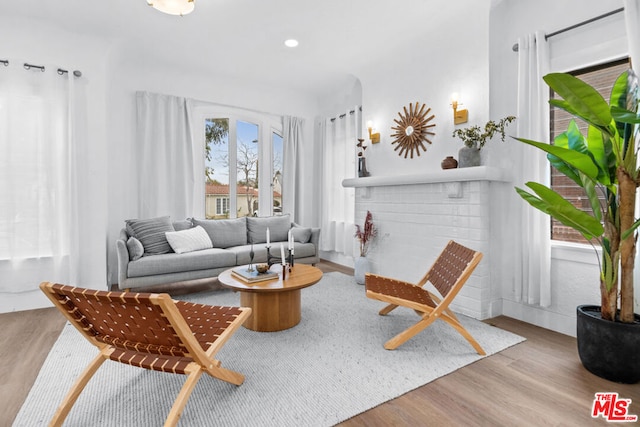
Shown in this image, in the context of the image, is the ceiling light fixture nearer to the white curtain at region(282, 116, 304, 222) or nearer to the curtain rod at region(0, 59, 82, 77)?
the curtain rod at region(0, 59, 82, 77)

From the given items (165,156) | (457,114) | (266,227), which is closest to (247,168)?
(266,227)

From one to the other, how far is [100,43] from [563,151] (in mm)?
4427

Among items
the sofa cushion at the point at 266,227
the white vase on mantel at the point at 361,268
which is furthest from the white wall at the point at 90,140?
the white vase on mantel at the point at 361,268

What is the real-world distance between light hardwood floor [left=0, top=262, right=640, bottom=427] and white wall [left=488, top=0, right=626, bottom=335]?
0.33 meters

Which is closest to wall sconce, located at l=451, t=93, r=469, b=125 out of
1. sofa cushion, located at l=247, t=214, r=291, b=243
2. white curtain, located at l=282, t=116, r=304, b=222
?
sofa cushion, located at l=247, t=214, r=291, b=243

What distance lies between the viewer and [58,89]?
3.38 m

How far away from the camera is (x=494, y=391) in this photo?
1865mm

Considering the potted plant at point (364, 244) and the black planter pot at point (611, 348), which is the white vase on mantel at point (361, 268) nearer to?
the potted plant at point (364, 244)

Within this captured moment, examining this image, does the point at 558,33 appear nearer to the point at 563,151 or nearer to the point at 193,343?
the point at 563,151

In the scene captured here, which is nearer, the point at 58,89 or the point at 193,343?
the point at 193,343

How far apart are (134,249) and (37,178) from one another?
114 centimetres

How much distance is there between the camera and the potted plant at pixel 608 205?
1.83 m

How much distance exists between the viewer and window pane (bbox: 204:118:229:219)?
4980 millimetres

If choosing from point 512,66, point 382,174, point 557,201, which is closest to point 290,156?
point 382,174
